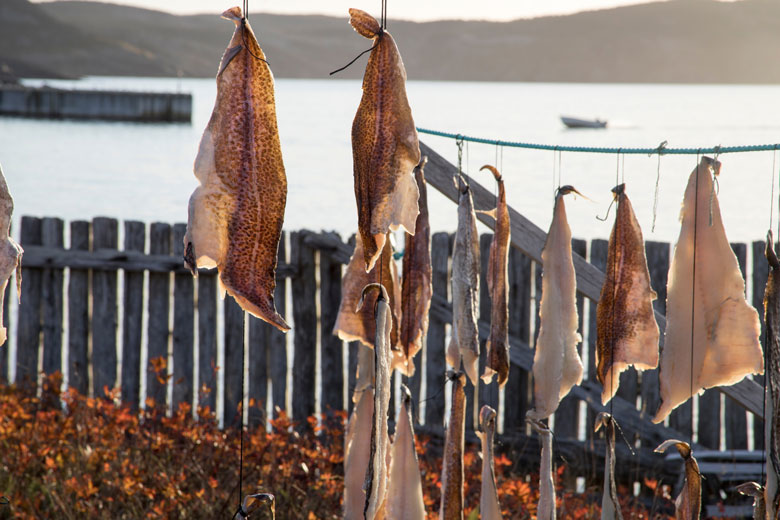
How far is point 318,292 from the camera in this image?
5.91m

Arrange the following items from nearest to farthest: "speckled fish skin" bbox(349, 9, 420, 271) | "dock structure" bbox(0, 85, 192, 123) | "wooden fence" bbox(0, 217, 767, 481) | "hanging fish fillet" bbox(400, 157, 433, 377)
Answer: "speckled fish skin" bbox(349, 9, 420, 271)
"hanging fish fillet" bbox(400, 157, 433, 377)
"wooden fence" bbox(0, 217, 767, 481)
"dock structure" bbox(0, 85, 192, 123)

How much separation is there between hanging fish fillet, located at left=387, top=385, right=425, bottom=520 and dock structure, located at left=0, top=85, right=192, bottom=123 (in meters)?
49.2

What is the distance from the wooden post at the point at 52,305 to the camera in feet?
19.6

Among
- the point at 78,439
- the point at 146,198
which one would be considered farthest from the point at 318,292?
the point at 146,198

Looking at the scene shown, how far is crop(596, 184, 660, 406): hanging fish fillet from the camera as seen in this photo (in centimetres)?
208

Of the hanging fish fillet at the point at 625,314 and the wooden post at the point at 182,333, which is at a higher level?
the hanging fish fillet at the point at 625,314

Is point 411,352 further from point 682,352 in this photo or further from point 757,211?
point 757,211

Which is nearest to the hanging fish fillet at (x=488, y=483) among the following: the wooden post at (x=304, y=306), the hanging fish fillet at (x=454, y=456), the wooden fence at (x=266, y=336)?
the hanging fish fillet at (x=454, y=456)

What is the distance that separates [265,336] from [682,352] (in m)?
4.20

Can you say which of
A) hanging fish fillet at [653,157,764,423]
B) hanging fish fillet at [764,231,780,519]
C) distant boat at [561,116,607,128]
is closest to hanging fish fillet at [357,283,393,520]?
hanging fish fillet at [653,157,764,423]

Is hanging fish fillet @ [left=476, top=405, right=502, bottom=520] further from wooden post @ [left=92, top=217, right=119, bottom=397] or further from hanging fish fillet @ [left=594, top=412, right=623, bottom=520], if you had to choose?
wooden post @ [left=92, top=217, right=119, bottom=397]

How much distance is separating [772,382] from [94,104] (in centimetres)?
5187

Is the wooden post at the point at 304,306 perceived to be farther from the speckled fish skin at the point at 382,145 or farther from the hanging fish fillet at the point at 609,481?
the speckled fish skin at the point at 382,145

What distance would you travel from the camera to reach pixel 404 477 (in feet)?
6.57
